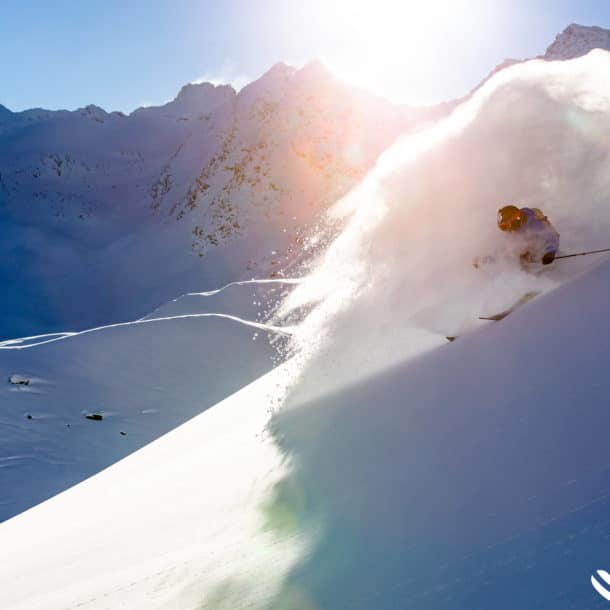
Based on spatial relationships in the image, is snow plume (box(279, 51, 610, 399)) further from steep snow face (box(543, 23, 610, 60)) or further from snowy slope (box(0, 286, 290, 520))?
steep snow face (box(543, 23, 610, 60))

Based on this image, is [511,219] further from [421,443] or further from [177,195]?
→ [177,195]

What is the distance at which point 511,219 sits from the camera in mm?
5812

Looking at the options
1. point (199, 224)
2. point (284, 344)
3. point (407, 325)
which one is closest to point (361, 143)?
point (199, 224)

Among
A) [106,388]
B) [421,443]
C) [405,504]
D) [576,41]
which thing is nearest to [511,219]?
[421,443]

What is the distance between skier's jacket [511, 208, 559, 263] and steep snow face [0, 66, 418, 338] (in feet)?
165

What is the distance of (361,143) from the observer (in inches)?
3095

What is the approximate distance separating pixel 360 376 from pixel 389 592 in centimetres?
390

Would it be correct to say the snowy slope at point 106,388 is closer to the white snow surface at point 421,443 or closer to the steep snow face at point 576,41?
the white snow surface at point 421,443

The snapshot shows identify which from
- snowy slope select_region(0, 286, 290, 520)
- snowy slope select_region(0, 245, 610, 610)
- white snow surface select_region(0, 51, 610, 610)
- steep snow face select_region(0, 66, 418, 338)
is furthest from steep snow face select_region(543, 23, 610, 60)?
snowy slope select_region(0, 245, 610, 610)

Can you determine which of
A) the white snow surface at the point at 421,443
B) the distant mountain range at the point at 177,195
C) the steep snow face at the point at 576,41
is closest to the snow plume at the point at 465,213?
the white snow surface at the point at 421,443

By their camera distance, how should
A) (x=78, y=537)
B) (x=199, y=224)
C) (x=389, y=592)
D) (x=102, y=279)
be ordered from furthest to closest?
(x=199, y=224) → (x=102, y=279) → (x=78, y=537) → (x=389, y=592)

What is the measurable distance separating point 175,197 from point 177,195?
1.76 feet

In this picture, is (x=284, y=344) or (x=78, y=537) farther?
(x=284, y=344)

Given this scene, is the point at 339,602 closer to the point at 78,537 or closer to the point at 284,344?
the point at 78,537
